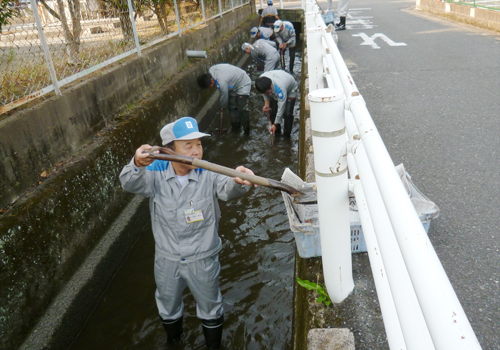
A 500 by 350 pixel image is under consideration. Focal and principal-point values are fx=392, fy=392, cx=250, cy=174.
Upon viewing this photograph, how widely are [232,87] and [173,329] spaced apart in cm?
547

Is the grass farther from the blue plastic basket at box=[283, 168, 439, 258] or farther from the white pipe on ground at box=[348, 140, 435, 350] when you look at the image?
the white pipe on ground at box=[348, 140, 435, 350]

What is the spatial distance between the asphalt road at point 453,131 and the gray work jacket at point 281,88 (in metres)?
1.31

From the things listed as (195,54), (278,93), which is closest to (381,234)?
(278,93)

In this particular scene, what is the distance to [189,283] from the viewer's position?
3002mm

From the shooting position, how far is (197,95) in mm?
8484

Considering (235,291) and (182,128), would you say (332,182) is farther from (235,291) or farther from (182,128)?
(235,291)

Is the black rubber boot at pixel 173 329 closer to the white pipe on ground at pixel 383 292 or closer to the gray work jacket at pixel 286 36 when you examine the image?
the white pipe on ground at pixel 383 292

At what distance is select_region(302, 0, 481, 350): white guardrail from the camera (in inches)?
33.0

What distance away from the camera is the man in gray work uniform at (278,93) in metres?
6.93

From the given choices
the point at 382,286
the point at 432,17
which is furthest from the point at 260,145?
the point at 432,17

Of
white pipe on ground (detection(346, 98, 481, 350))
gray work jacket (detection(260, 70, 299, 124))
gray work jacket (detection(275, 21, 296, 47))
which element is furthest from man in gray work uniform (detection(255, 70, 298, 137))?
white pipe on ground (detection(346, 98, 481, 350))

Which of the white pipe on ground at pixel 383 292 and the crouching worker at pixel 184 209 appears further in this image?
the crouching worker at pixel 184 209

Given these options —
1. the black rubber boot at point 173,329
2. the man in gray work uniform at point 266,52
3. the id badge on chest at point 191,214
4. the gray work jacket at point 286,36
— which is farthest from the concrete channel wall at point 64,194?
the gray work jacket at point 286,36

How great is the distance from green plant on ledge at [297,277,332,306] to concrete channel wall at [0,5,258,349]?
2.26 meters
